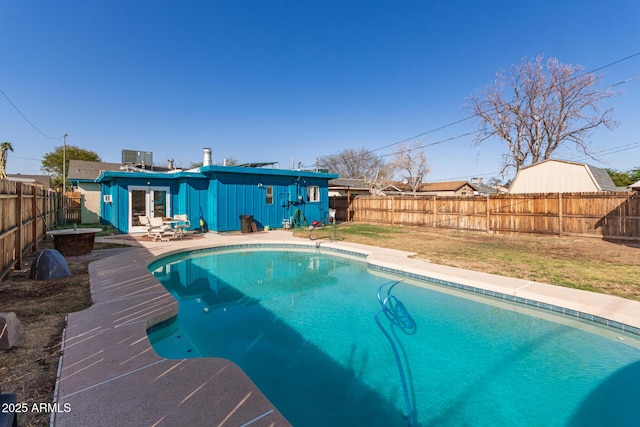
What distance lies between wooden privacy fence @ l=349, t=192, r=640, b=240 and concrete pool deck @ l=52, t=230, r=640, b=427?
330 inches

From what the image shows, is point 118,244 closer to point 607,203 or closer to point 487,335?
point 487,335

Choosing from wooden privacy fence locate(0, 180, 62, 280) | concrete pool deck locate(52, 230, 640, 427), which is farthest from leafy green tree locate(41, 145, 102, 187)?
concrete pool deck locate(52, 230, 640, 427)

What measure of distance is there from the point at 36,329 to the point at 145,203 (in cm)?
1124

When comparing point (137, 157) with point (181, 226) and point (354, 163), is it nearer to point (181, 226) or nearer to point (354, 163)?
point (181, 226)

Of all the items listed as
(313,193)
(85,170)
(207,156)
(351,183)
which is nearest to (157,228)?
(207,156)

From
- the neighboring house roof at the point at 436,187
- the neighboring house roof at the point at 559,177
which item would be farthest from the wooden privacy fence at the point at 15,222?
the neighboring house roof at the point at 436,187

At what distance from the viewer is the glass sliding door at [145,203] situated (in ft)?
43.2

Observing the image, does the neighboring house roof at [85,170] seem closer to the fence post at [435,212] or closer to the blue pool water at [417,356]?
the blue pool water at [417,356]

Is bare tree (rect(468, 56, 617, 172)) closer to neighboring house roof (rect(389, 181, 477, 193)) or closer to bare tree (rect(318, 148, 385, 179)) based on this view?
neighboring house roof (rect(389, 181, 477, 193))

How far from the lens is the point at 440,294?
19.4 feet

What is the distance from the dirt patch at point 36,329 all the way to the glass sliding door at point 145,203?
7306mm

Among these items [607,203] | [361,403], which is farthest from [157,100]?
[607,203]

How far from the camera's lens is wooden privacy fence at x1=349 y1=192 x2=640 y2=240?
1073 cm

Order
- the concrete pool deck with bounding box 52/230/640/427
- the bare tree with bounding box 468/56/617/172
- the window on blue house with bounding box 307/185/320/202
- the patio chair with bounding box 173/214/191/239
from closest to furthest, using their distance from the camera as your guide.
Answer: the concrete pool deck with bounding box 52/230/640/427 → the patio chair with bounding box 173/214/191/239 → the window on blue house with bounding box 307/185/320/202 → the bare tree with bounding box 468/56/617/172
